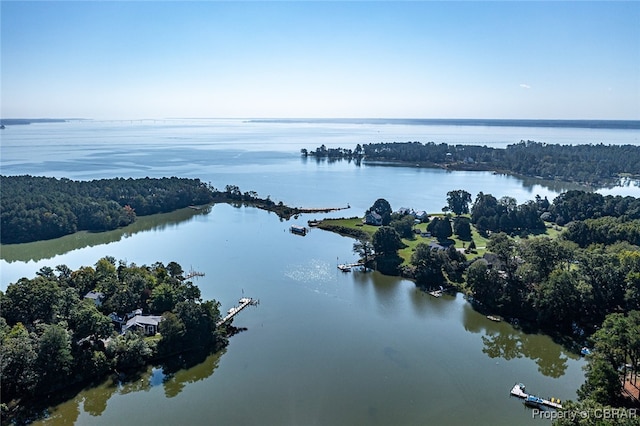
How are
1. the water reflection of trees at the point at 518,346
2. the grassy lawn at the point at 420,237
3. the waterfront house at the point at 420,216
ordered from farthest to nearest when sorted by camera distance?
the waterfront house at the point at 420,216 → the grassy lawn at the point at 420,237 → the water reflection of trees at the point at 518,346

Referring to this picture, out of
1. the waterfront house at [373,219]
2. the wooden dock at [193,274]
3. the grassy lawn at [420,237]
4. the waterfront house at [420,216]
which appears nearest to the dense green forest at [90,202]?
the grassy lawn at [420,237]

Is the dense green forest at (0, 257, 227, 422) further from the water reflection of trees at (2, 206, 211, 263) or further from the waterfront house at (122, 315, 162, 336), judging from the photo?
the water reflection of trees at (2, 206, 211, 263)

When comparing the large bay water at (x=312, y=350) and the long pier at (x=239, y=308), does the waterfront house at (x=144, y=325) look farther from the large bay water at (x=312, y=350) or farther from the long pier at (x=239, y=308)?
the long pier at (x=239, y=308)

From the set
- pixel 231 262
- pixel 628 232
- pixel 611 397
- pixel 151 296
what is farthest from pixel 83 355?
pixel 628 232

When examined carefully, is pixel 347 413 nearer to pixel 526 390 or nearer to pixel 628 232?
pixel 526 390

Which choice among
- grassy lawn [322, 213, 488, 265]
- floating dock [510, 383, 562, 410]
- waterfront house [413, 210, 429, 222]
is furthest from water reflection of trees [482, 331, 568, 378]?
waterfront house [413, 210, 429, 222]

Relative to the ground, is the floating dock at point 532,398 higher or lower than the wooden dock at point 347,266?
lower
